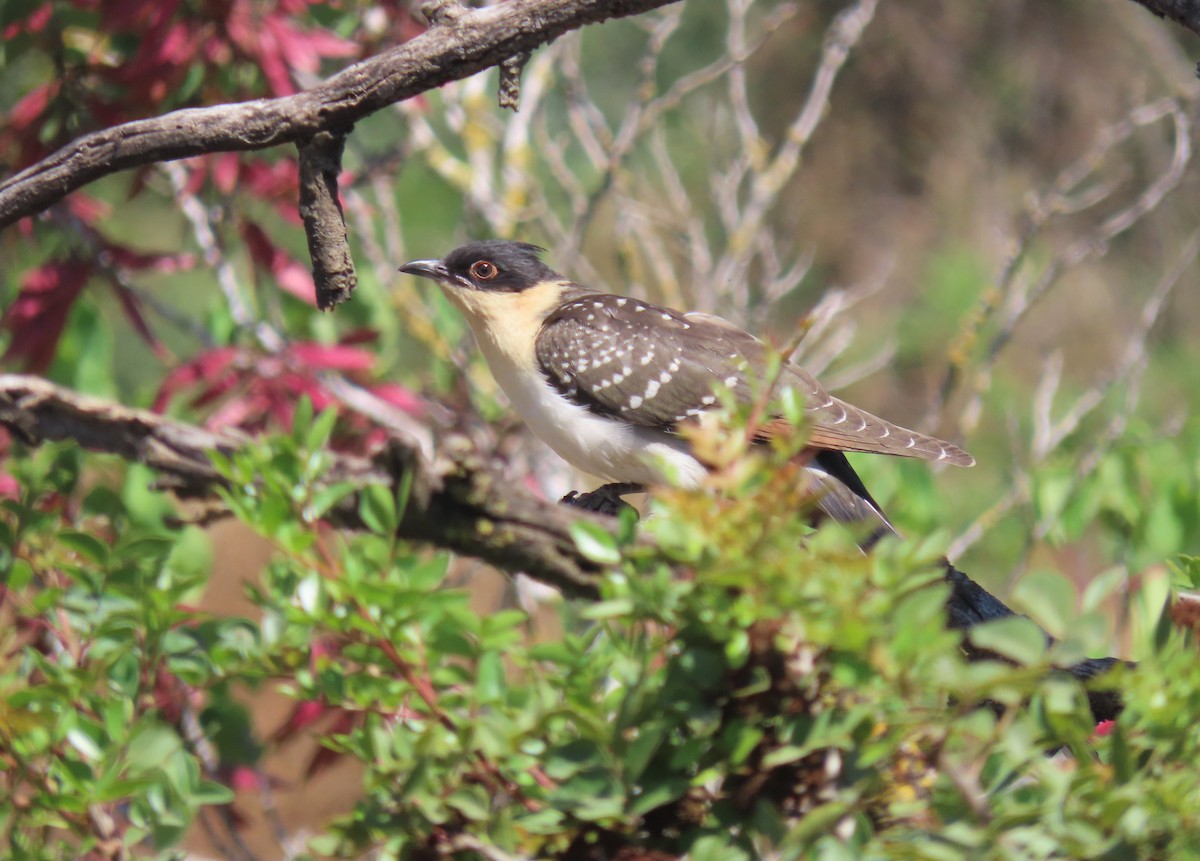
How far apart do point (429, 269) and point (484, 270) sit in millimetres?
205

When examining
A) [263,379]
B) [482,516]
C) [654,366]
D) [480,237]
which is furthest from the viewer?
[480,237]

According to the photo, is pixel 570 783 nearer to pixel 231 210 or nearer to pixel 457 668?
pixel 457 668

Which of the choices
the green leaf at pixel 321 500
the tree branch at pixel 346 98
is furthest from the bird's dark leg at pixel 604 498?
the green leaf at pixel 321 500

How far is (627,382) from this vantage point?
159 inches

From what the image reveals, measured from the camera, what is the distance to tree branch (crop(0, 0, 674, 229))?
8.37 feet

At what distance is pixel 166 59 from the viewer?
4055mm

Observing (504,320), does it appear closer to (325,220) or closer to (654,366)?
(654,366)

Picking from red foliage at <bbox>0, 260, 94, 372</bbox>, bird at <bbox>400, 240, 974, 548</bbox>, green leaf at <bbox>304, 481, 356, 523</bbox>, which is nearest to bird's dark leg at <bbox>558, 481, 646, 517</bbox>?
bird at <bbox>400, 240, 974, 548</bbox>

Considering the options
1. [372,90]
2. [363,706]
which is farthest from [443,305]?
[363,706]

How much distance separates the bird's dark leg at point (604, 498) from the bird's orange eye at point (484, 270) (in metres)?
0.84

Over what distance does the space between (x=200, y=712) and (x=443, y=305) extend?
6.01ft

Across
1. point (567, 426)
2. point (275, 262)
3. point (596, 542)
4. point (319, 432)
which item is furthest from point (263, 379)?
point (596, 542)

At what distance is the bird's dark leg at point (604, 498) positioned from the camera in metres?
3.91

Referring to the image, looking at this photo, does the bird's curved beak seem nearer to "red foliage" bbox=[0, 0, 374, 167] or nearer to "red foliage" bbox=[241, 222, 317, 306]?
"red foliage" bbox=[241, 222, 317, 306]
